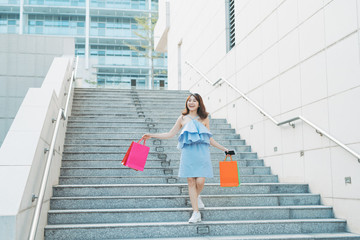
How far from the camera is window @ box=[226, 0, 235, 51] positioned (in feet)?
30.7

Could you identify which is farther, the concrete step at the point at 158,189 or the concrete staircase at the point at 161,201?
the concrete step at the point at 158,189

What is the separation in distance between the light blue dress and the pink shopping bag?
44cm

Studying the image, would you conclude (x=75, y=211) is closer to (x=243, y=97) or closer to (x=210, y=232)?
(x=210, y=232)

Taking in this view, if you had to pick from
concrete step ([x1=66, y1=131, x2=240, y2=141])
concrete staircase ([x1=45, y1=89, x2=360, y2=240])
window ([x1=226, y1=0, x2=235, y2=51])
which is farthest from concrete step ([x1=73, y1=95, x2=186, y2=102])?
concrete step ([x1=66, y1=131, x2=240, y2=141])

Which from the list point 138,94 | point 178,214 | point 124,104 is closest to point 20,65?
point 124,104

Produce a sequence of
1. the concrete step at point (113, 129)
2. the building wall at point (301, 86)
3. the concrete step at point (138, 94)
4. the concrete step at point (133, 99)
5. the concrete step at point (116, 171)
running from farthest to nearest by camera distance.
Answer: the concrete step at point (138, 94) < the concrete step at point (133, 99) < the concrete step at point (113, 129) < the concrete step at point (116, 171) < the building wall at point (301, 86)

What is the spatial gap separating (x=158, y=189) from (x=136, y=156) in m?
1.04

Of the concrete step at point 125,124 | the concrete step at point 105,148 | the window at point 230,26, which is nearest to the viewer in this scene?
the concrete step at point 105,148

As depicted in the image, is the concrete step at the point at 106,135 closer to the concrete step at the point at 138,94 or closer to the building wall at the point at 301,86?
the building wall at the point at 301,86

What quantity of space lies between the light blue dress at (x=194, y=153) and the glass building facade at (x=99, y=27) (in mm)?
32141

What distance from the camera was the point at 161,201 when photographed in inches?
207

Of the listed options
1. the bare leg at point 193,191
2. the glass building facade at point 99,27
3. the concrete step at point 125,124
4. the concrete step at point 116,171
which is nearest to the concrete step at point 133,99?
the concrete step at point 125,124

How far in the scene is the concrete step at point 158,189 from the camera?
17.6ft

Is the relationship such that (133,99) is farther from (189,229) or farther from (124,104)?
(189,229)
